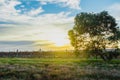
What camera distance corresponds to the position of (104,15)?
84.1m

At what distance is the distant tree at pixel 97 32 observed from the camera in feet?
275

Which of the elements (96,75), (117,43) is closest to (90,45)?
(117,43)

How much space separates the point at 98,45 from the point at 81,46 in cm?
497

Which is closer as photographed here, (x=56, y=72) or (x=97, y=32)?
(x=56, y=72)

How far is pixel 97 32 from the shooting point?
83.9 metres

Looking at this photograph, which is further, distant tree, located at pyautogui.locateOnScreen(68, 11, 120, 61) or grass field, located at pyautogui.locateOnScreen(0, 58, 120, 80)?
distant tree, located at pyautogui.locateOnScreen(68, 11, 120, 61)

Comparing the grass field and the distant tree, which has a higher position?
the distant tree

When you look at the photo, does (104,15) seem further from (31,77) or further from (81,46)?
(31,77)

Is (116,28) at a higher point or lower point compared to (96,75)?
higher

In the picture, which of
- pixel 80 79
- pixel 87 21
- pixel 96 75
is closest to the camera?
pixel 80 79

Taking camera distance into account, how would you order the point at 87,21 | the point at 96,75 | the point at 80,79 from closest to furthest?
the point at 80,79 < the point at 96,75 < the point at 87,21

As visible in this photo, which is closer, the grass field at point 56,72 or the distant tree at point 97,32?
the grass field at point 56,72

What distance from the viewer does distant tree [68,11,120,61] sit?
83.8 meters

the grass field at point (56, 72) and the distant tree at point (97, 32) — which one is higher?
the distant tree at point (97, 32)
